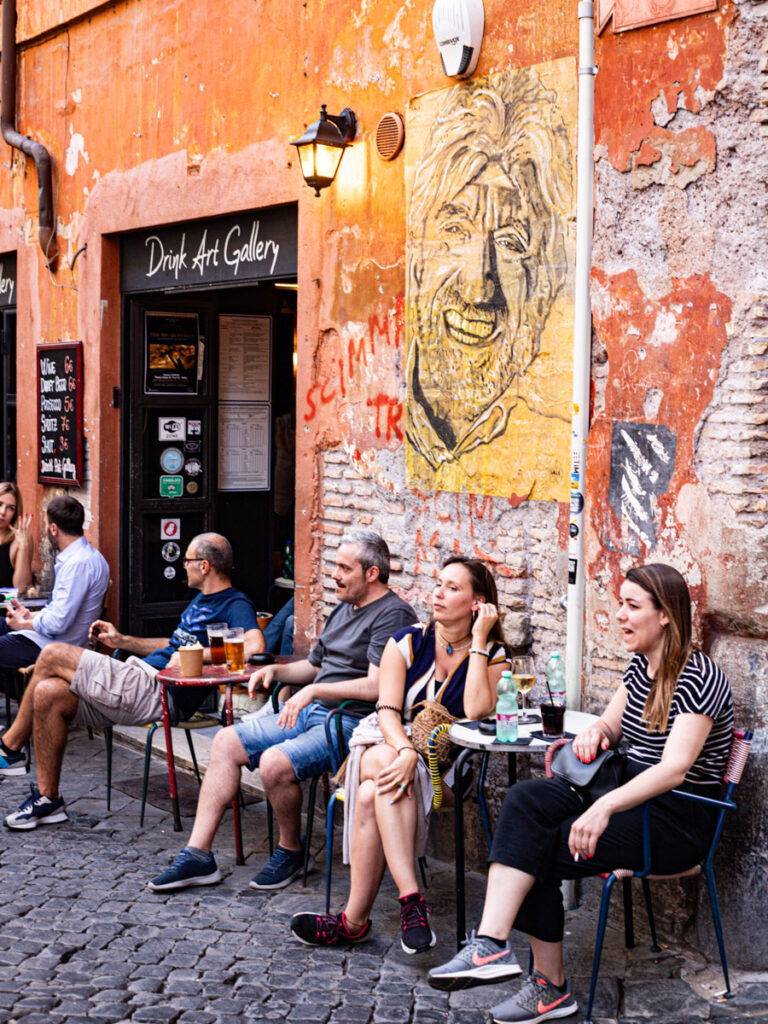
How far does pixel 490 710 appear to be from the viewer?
4.70m

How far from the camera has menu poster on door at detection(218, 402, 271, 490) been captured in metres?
9.06

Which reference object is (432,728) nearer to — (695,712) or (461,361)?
(695,712)

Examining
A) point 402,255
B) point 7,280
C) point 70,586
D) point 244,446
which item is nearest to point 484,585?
point 402,255

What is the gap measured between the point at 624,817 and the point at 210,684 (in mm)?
2256

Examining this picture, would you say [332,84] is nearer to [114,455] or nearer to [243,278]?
[243,278]

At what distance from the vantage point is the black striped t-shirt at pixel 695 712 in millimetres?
3981

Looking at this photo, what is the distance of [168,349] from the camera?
884 cm

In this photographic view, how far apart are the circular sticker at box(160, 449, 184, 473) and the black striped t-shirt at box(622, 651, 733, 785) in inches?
207

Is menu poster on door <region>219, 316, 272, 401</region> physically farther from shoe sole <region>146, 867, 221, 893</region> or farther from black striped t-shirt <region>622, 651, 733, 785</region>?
black striped t-shirt <region>622, 651, 733, 785</region>

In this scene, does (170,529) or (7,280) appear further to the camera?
(7,280)

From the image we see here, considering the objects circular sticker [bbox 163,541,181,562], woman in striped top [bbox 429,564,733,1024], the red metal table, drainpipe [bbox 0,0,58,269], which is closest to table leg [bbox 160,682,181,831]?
the red metal table

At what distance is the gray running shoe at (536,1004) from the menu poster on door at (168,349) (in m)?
5.73

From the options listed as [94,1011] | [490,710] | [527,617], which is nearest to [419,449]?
[527,617]

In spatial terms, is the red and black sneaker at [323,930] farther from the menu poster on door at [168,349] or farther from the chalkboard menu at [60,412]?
the chalkboard menu at [60,412]
